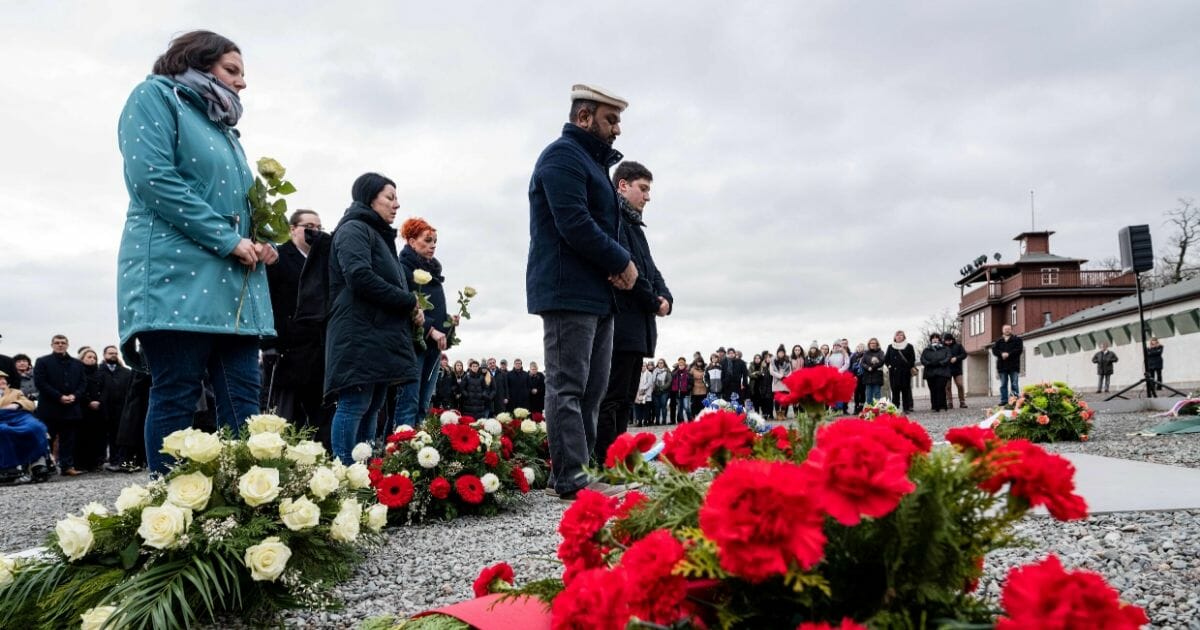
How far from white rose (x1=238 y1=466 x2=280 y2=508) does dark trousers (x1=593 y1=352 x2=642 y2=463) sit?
2762 millimetres

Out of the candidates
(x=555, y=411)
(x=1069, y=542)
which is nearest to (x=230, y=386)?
(x=555, y=411)

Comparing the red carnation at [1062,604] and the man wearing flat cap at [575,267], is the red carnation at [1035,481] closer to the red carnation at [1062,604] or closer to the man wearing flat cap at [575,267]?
the red carnation at [1062,604]

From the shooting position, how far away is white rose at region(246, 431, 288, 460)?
2.60 meters

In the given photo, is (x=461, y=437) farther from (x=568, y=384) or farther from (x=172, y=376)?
(x=172, y=376)

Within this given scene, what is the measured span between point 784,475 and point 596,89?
351 cm

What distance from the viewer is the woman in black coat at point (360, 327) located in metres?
4.35

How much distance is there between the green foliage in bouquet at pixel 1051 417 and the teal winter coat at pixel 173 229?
26.4 ft

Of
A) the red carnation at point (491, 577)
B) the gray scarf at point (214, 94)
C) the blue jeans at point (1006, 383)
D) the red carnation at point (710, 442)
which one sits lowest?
the red carnation at point (491, 577)

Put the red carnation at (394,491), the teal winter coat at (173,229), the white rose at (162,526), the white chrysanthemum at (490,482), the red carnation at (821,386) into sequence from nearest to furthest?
the red carnation at (821,386) → the white rose at (162,526) → the teal winter coat at (173,229) → the red carnation at (394,491) → the white chrysanthemum at (490,482)

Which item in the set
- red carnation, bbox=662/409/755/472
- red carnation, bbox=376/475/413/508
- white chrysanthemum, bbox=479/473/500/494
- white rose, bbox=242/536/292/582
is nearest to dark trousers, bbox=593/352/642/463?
white chrysanthemum, bbox=479/473/500/494

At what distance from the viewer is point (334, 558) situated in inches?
105

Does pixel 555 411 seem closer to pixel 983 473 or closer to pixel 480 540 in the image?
pixel 480 540

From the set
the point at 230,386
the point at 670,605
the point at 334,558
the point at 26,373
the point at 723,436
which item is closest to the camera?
the point at 670,605

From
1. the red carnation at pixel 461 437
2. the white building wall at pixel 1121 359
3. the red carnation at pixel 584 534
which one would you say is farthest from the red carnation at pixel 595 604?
the white building wall at pixel 1121 359
